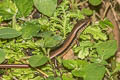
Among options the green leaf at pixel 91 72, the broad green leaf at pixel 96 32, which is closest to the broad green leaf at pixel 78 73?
the green leaf at pixel 91 72

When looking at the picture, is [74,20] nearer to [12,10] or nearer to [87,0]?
[87,0]

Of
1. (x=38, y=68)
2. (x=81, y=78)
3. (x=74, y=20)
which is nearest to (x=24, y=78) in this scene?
(x=38, y=68)

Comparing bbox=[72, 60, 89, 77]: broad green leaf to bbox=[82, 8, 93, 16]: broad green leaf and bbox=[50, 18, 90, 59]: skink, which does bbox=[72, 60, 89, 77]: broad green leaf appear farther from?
Answer: bbox=[82, 8, 93, 16]: broad green leaf

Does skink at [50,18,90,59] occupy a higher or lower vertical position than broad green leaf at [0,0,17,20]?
lower

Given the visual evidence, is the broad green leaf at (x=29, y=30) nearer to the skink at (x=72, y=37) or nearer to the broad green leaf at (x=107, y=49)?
the skink at (x=72, y=37)

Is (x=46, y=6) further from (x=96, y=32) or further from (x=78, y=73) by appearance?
(x=78, y=73)

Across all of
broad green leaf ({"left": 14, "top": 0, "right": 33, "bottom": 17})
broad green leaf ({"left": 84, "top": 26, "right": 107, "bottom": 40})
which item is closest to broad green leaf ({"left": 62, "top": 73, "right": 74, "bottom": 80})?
broad green leaf ({"left": 84, "top": 26, "right": 107, "bottom": 40})
